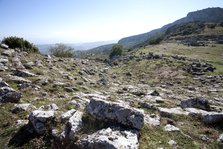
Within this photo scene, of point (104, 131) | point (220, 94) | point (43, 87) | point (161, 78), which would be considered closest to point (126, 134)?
point (104, 131)

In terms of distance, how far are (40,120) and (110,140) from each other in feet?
14.0

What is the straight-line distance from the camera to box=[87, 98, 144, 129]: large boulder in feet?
30.2

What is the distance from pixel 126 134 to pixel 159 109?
215 inches

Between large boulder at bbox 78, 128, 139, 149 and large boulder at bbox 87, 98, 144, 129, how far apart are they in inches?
21.8

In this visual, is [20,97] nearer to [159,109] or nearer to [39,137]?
[39,137]

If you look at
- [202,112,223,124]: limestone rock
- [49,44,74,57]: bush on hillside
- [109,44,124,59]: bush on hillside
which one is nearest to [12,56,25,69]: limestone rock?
[202,112,223,124]: limestone rock

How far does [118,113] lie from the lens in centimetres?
951

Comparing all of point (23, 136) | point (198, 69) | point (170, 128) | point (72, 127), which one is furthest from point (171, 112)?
point (198, 69)

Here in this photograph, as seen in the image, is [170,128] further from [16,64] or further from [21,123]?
[16,64]

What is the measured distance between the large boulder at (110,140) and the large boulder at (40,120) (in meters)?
2.60

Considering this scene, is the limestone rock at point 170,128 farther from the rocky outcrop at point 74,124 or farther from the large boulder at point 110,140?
the rocky outcrop at point 74,124

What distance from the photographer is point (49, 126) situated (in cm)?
977

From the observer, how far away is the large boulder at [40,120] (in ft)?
31.8

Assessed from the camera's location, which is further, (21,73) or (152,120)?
(21,73)
